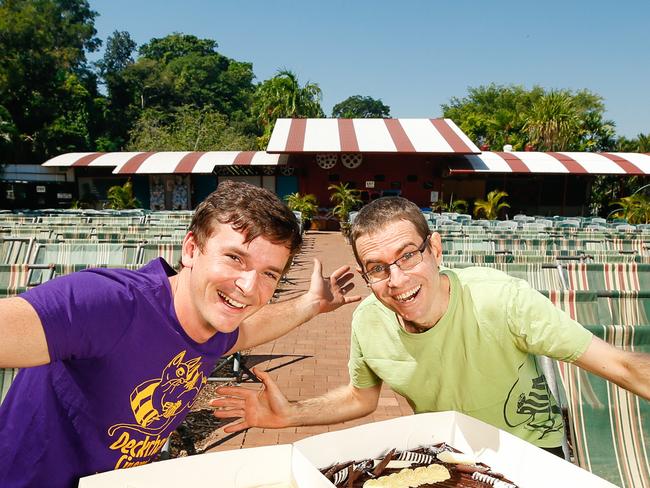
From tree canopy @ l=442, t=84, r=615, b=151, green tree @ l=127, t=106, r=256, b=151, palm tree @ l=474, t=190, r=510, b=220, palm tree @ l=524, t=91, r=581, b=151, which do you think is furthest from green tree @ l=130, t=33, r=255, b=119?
palm tree @ l=474, t=190, r=510, b=220

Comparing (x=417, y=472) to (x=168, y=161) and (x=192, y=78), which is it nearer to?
(x=168, y=161)

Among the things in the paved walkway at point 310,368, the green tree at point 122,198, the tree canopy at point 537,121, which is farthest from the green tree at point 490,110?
the paved walkway at point 310,368

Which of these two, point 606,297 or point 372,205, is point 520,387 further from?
point 606,297

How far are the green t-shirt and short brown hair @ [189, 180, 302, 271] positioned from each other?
0.58 meters

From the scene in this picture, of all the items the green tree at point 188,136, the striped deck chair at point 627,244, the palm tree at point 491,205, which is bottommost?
the striped deck chair at point 627,244

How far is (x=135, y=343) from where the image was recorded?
4.22ft

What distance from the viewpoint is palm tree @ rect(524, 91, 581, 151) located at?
1073 inches

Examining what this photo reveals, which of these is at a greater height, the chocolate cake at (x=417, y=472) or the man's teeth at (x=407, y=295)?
the man's teeth at (x=407, y=295)

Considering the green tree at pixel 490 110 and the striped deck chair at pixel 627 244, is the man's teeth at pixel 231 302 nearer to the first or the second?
the striped deck chair at pixel 627 244

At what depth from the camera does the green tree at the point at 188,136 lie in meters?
35.1

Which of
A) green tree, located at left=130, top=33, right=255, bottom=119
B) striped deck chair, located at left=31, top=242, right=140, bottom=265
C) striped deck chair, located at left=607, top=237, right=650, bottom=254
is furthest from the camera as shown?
green tree, located at left=130, top=33, right=255, bottom=119

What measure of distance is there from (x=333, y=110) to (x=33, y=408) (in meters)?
110

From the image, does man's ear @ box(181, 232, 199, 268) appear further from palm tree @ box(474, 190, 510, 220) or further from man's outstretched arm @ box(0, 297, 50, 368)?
palm tree @ box(474, 190, 510, 220)

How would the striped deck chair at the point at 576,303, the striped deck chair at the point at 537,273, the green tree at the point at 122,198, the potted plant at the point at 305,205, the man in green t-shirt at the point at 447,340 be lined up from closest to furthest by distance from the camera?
the man in green t-shirt at the point at 447,340
the striped deck chair at the point at 576,303
the striped deck chair at the point at 537,273
the potted plant at the point at 305,205
the green tree at the point at 122,198
